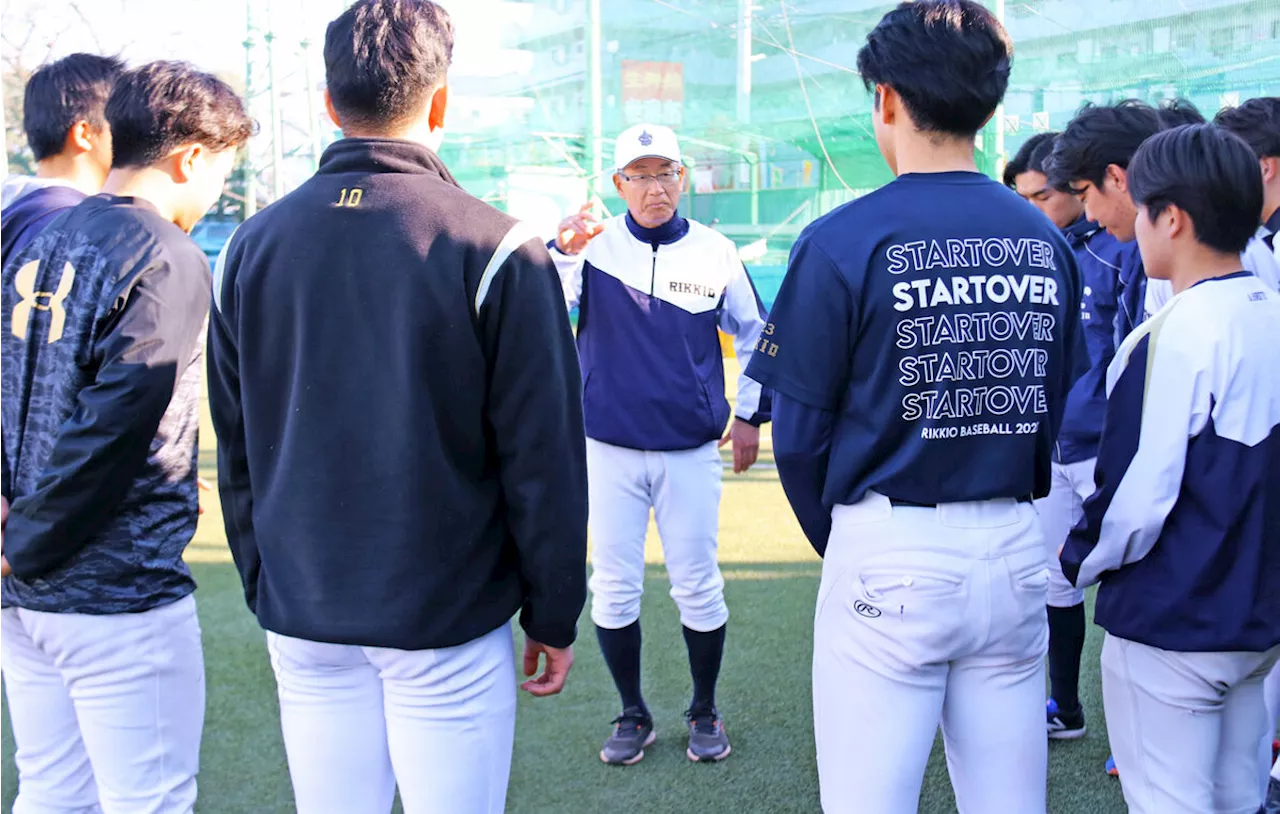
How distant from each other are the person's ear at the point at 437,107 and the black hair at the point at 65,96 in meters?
1.17

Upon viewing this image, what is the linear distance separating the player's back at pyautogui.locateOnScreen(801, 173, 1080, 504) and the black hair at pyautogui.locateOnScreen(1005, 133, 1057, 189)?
1.78 metres

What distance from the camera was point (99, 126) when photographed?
9.02ft

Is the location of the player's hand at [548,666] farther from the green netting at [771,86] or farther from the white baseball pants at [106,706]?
the green netting at [771,86]

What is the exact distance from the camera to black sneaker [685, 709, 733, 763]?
3.54m

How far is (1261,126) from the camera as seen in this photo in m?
3.30

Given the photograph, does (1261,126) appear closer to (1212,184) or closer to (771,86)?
(1212,184)

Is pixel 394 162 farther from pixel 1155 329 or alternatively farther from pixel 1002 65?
pixel 1155 329

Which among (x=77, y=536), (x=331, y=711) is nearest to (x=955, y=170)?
(x=331, y=711)

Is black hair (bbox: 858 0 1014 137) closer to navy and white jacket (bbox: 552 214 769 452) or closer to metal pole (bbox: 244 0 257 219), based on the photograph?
navy and white jacket (bbox: 552 214 769 452)

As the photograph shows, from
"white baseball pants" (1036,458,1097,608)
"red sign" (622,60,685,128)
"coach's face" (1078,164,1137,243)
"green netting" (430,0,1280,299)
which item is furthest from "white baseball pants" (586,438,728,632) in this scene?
"red sign" (622,60,685,128)

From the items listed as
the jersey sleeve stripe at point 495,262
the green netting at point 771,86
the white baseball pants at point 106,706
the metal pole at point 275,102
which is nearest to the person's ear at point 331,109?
the jersey sleeve stripe at point 495,262

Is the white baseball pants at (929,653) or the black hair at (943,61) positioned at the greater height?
the black hair at (943,61)

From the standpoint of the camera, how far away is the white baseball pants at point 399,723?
184 centimetres

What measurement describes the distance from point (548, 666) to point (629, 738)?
1677 mm
